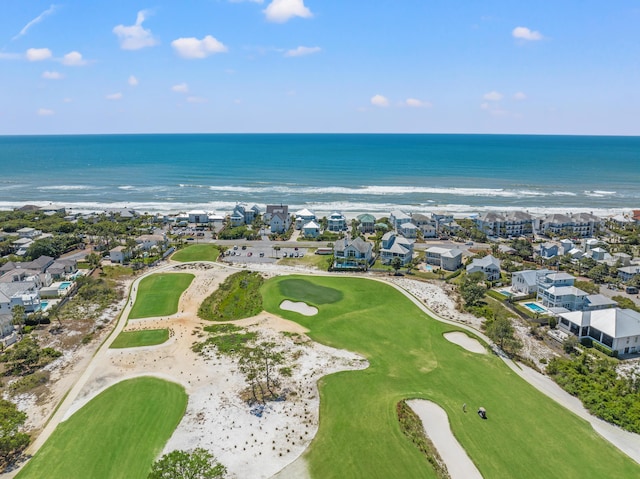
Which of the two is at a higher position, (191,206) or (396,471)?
(191,206)

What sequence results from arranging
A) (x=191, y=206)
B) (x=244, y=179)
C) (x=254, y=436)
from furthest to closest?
(x=244, y=179) → (x=191, y=206) → (x=254, y=436)

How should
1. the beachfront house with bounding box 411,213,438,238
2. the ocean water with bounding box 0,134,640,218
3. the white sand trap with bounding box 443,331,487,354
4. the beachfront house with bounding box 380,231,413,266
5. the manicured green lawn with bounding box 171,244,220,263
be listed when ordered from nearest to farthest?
the white sand trap with bounding box 443,331,487,354 < the beachfront house with bounding box 380,231,413,266 < the manicured green lawn with bounding box 171,244,220,263 < the beachfront house with bounding box 411,213,438,238 < the ocean water with bounding box 0,134,640,218

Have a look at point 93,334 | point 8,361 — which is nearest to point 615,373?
point 93,334

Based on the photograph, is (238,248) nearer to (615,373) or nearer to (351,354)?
(351,354)

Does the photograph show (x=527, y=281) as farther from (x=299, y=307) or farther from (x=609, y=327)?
(x=299, y=307)

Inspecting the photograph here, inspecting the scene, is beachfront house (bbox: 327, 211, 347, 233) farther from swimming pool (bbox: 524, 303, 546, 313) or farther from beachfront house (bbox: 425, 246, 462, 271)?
swimming pool (bbox: 524, 303, 546, 313)

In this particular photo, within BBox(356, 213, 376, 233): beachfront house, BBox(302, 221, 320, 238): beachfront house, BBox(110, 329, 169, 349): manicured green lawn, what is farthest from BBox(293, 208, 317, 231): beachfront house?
BBox(110, 329, 169, 349): manicured green lawn

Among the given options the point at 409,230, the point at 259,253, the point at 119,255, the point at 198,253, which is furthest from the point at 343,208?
the point at 119,255
